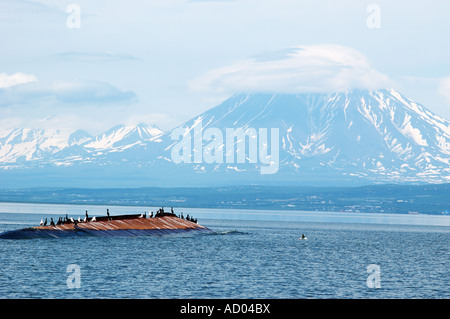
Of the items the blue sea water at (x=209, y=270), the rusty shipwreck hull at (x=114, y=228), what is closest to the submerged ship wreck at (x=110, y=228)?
the rusty shipwreck hull at (x=114, y=228)

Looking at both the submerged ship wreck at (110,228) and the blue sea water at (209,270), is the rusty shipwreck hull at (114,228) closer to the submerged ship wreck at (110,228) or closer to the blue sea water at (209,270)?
the submerged ship wreck at (110,228)

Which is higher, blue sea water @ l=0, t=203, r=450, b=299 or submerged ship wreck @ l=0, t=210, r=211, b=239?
submerged ship wreck @ l=0, t=210, r=211, b=239

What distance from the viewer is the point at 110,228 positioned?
158 meters

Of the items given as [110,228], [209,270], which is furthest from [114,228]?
[209,270]

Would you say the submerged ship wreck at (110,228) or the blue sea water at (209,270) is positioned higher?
the submerged ship wreck at (110,228)

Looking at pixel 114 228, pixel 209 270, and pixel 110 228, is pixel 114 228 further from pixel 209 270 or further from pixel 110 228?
pixel 209 270

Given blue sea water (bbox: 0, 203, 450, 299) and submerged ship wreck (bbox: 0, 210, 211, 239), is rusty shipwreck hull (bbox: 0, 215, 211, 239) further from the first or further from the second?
blue sea water (bbox: 0, 203, 450, 299)

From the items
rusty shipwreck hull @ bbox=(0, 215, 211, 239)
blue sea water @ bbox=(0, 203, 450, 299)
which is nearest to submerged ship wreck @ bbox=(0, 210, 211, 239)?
rusty shipwreck hull @ bbox=(0, 215, 211, 239)

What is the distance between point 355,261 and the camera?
4719 inches

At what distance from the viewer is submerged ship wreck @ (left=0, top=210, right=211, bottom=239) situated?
14438 centimetres

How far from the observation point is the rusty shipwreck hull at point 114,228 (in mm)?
144125
